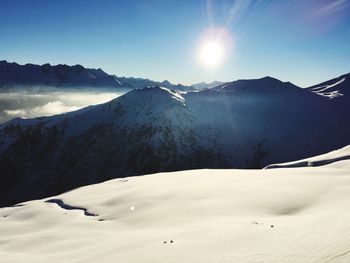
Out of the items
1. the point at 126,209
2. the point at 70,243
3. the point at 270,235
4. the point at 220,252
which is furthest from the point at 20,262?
the point at 126,209

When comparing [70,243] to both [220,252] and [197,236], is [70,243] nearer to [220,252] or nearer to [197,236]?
[197,236]

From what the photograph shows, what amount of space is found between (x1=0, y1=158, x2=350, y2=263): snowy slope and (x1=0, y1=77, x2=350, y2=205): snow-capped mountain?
3590 inches

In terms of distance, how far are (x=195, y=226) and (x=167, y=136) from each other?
107 meters

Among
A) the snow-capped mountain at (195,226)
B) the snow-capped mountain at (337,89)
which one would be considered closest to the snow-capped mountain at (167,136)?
the snow-capped mountain at (337,89)

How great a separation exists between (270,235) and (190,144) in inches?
4280

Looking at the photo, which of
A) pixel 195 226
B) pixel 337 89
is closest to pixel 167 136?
pixel 337 89

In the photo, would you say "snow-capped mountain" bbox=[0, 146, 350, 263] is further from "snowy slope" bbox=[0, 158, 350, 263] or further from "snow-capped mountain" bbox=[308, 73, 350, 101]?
"snow-capped mountain" bbox=[308, 73, 350, 101]

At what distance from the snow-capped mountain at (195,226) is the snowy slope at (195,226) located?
25 mm

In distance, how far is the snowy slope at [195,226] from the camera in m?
6.86

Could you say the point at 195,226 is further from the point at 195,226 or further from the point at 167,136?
the point at 167,136

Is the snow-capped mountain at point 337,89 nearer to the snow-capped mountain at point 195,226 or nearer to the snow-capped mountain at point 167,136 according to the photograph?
the snow-capped mountain at point 167,136

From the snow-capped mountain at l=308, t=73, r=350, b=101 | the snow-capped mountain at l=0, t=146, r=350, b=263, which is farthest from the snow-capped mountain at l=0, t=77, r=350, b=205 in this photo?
the snow-capped mountain at l=0, t=146, r=350, b=263

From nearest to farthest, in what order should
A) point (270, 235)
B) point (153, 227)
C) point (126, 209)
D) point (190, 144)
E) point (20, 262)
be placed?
point (270, 235), point (20, 262), point (153, 227), point (126, 209), point (190, 144)

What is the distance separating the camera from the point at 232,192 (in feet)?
54.9
